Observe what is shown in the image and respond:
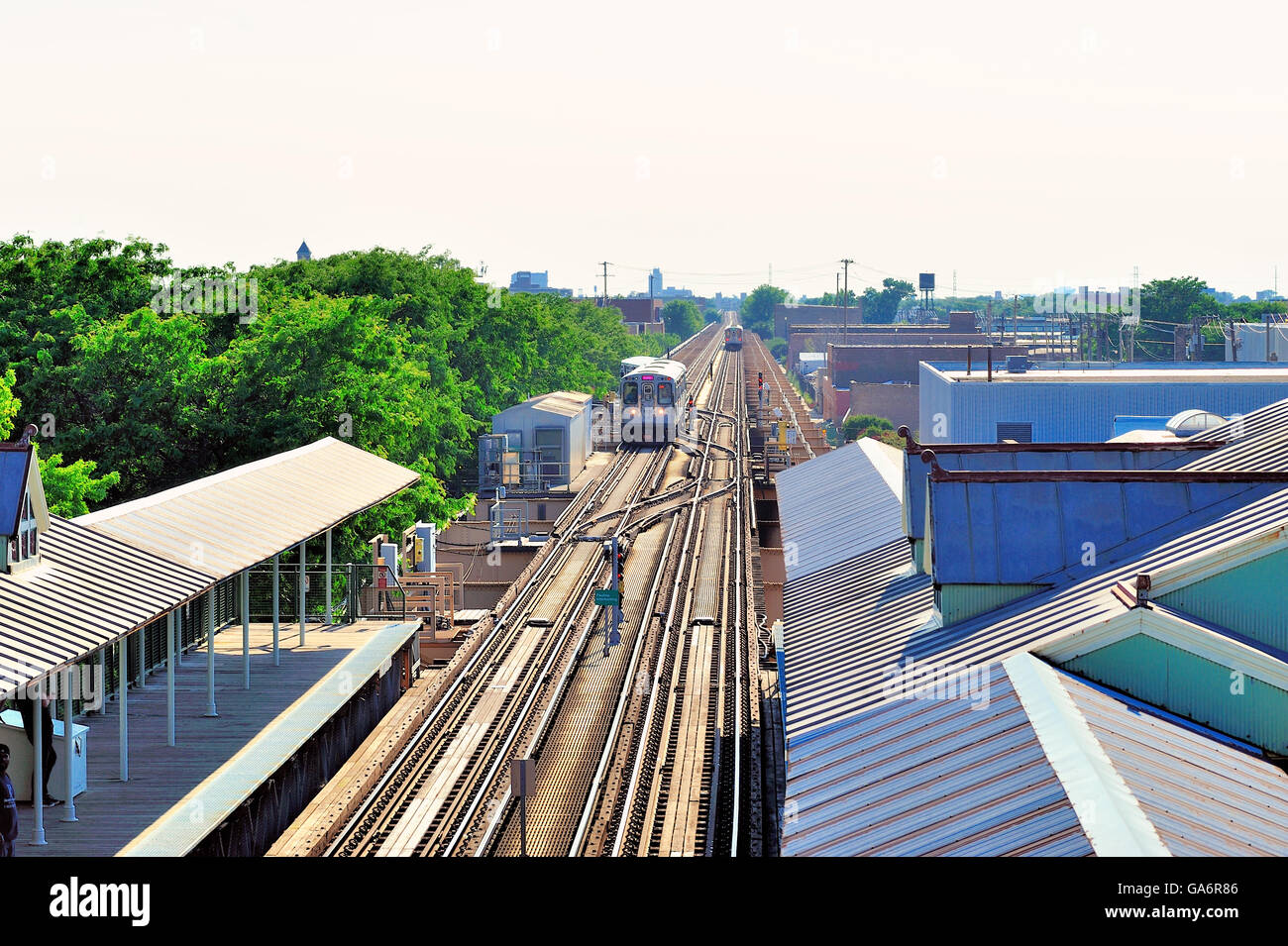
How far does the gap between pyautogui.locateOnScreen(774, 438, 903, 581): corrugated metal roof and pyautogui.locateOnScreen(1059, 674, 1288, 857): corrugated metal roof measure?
8.19 meters

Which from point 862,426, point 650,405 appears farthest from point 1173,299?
point 650,405

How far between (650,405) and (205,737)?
4180 centimetres

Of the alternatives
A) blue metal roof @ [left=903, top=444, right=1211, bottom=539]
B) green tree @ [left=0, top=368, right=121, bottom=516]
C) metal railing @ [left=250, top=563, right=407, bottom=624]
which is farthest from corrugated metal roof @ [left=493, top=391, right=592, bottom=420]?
blue metal roof @ [left=903, top=444, right=1211, bottom=539]

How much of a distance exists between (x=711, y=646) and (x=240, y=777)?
11.5 m

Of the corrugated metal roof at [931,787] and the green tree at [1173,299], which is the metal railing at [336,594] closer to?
the corrugated metal roof at [931,787]

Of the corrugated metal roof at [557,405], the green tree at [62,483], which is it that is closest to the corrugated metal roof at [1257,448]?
the green tree at [62,483]

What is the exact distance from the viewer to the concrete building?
3953 cm

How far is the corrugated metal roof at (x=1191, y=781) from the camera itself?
7.82 meters

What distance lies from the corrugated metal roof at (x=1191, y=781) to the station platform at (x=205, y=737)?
8822mm

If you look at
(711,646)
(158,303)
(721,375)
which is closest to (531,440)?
(158,303)

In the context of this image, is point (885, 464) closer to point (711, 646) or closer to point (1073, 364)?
point (711, 646)

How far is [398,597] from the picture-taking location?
91.8ft

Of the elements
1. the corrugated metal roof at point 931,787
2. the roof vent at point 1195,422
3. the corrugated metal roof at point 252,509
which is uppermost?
the roof vent at point 1195,422

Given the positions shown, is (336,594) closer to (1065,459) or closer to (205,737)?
(205,737)
